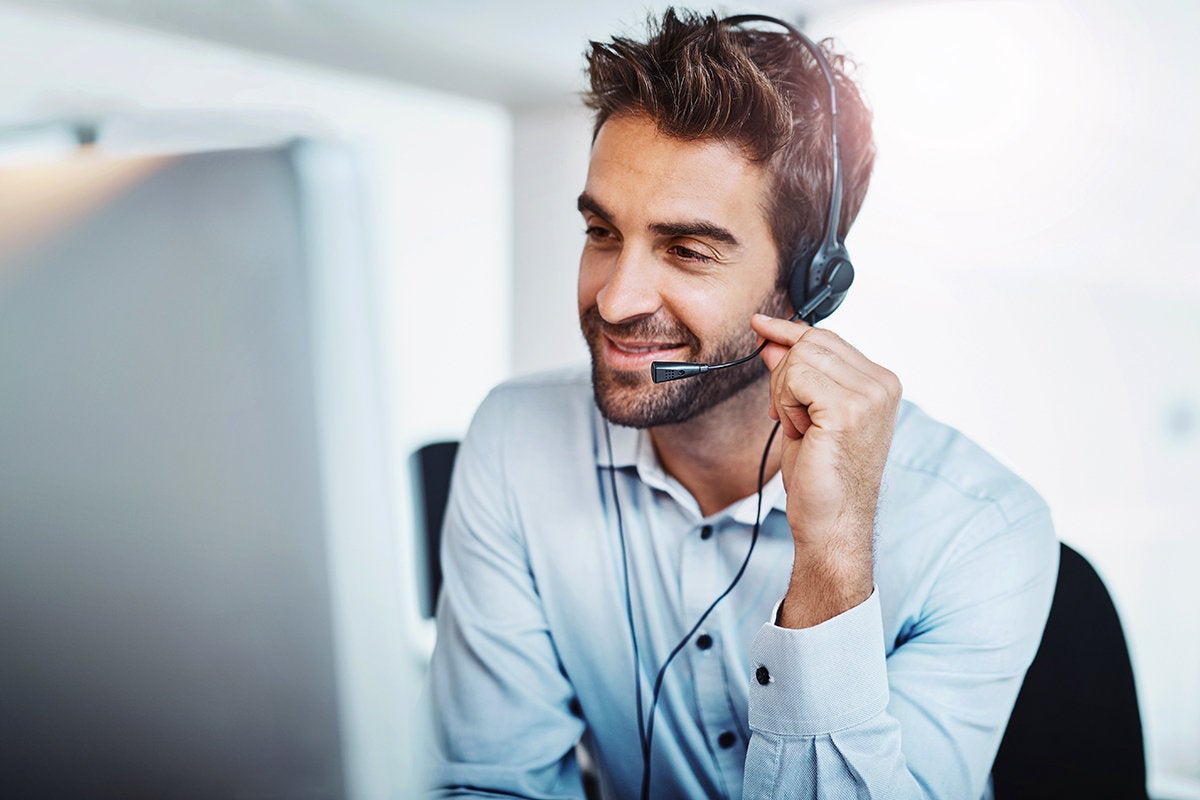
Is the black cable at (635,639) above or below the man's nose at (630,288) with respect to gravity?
below

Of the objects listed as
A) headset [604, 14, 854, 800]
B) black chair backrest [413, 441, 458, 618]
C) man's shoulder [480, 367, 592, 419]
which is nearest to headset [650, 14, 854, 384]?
headset [604, 14, 854, 800]

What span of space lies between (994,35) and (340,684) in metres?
1.73

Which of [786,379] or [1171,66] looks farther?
[1171,66]

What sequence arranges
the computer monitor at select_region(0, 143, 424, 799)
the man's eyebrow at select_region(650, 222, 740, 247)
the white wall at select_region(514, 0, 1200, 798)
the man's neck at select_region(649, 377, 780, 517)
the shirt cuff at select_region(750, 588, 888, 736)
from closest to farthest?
1. the computer monitor at select_region(0, 143, 424, 799)
2. the shirt cuff at select_region(750, 588, 888, 736)
3. the man's eyebrow at select_region(650, 222, 740, 247)
4. the man's neck at select_region(649, 377, 780, 517)
5. the white wall at select_region(514, 0, 1200, 798)

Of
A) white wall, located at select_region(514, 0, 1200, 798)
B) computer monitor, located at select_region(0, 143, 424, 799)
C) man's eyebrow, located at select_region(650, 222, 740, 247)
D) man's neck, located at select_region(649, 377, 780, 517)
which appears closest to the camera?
computer monitor, located at select_region(0, 143, 424, 799)

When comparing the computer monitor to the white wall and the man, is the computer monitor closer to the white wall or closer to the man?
the man

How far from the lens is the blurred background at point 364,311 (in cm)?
33

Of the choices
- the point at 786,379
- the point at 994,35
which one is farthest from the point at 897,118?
the point at 786,379

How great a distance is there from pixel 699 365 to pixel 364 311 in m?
0.60

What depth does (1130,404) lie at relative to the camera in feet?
5.49

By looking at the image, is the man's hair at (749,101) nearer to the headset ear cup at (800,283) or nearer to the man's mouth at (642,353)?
the headset ear cup at (800,283)

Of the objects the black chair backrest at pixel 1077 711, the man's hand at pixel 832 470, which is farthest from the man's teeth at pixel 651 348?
the black chair backrest at pixel 1077 711

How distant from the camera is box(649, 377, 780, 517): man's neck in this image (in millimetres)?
1105

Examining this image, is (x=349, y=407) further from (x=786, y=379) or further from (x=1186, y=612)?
(x=1186, y=612)
